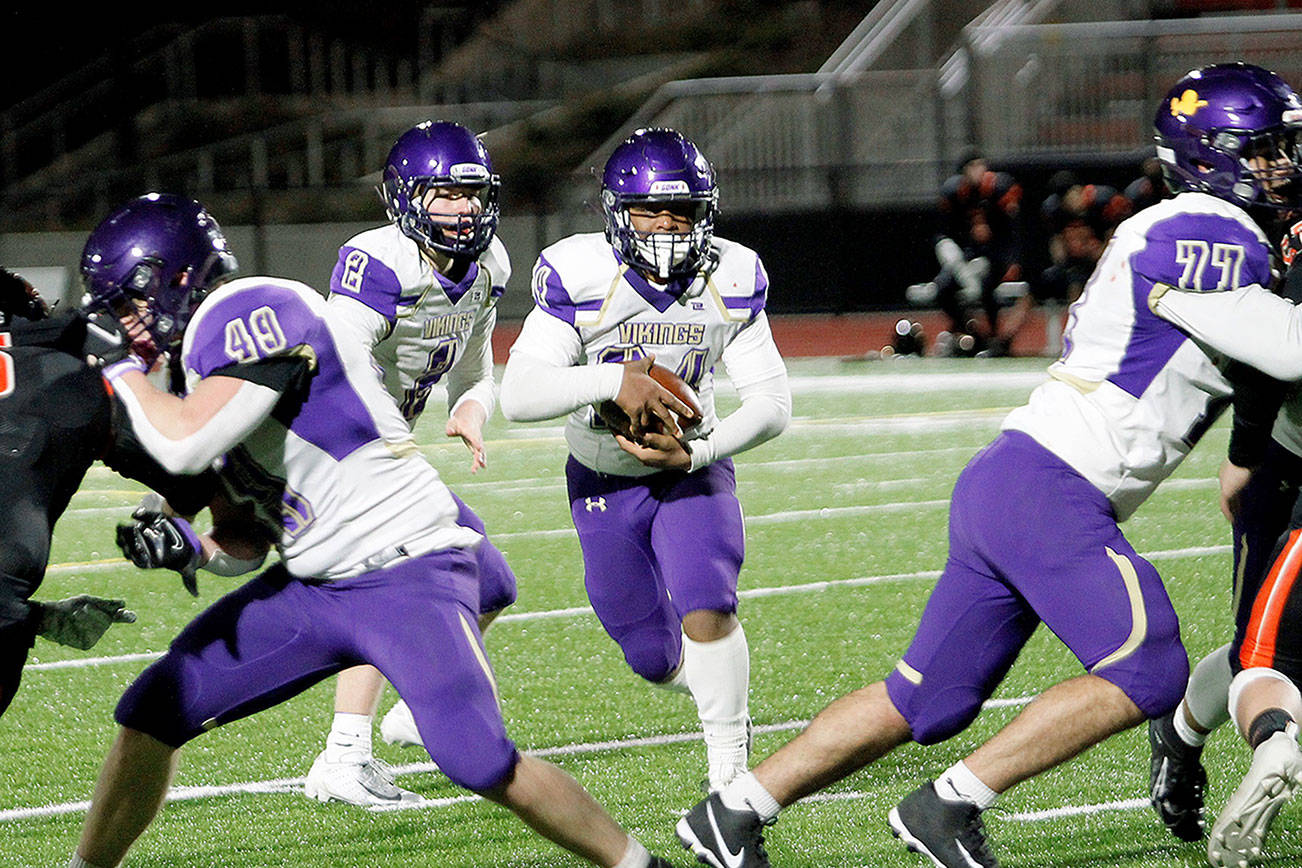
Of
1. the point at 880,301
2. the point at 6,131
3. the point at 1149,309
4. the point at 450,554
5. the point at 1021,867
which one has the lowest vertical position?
the point at 880,301

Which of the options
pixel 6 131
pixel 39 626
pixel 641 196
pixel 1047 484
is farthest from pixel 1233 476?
pixel 6 131

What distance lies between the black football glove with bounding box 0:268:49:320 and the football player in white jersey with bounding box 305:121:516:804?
2.83 feet

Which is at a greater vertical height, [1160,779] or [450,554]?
[450,554]

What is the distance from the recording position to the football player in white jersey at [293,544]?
299 centimetres

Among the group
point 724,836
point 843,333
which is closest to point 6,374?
point 724,836

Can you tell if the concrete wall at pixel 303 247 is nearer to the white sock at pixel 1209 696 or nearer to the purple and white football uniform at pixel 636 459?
the purple and white football uniform at pixel 636 459

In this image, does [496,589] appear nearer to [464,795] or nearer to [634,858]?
[464,795]

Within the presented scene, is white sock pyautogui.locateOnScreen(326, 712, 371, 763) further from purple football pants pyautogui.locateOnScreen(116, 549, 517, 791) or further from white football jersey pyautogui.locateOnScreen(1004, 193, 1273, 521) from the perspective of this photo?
white football jersey pyautogui.locateOnScreen(1004, 193, 1273, 521)

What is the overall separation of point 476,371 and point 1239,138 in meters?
2.28

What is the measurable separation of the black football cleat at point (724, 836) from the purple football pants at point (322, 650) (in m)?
0.55

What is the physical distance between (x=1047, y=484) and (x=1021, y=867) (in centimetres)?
87

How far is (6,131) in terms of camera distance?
22219mm

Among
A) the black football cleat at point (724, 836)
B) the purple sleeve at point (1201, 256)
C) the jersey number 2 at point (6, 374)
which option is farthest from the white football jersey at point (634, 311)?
the jersey number 2 at point (6, 374)

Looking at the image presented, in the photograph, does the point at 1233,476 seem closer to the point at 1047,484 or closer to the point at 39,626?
the point at 1047,484
